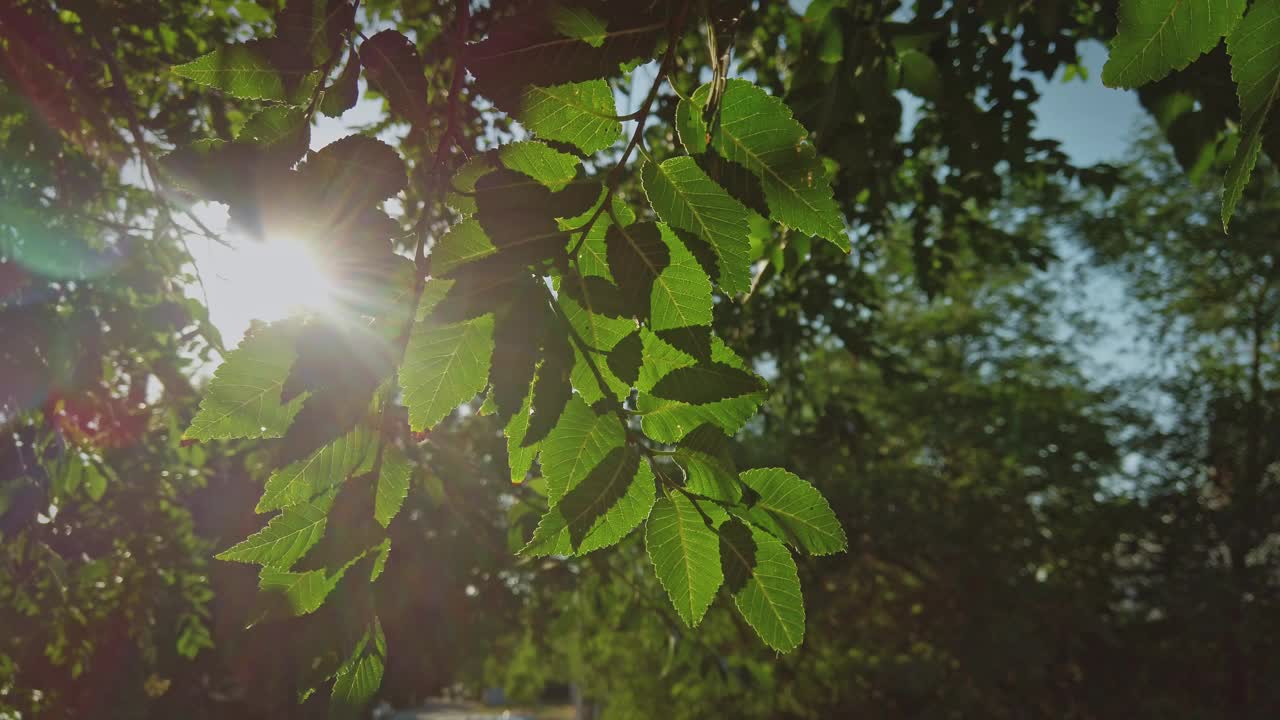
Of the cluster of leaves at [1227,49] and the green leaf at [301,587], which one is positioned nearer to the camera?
the cluster of leaves at [1227,49]

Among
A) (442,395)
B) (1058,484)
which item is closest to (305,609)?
(442,395)

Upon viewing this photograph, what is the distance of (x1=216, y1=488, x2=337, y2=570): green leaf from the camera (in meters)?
0.96

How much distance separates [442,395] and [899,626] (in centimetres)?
1042

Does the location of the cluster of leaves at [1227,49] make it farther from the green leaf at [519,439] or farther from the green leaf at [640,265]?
the green leaf at [519,439]

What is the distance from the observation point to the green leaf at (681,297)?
2.95 ft

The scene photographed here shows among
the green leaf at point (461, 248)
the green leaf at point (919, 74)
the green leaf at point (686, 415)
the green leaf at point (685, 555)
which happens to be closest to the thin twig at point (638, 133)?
the green leaf at point (461, 248)

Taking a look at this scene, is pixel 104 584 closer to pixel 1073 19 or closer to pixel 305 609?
pixel 305 609

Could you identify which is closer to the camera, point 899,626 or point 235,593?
point 899,626

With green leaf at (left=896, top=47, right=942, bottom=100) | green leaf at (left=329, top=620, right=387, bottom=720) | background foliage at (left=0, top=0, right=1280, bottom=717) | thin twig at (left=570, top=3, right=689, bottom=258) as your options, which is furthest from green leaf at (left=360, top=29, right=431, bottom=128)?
green leaf at (left=896, top=47, right=942, bottom=100)

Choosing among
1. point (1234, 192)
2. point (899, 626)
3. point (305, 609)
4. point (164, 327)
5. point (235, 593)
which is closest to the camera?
point (1234, 192)

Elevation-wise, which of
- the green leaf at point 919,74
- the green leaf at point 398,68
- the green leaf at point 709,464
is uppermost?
the green leaf at point 919,74

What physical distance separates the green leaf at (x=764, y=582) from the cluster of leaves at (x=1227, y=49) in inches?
26.4

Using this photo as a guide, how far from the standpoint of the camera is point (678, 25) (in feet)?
3.24

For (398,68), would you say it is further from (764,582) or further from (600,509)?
(764,582)
